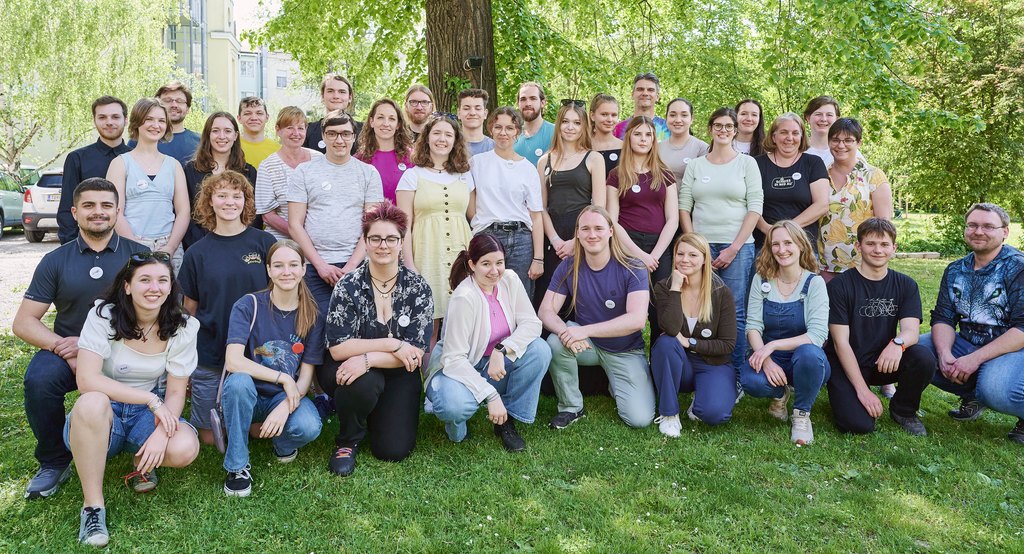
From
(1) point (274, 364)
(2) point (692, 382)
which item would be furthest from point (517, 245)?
(1) point (274, 364)

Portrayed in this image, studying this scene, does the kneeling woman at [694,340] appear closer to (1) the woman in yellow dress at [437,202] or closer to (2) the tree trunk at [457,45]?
(1) the woman in yellow dress at [437,202]

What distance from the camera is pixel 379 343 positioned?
4.20m

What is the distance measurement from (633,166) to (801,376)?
6.38ft

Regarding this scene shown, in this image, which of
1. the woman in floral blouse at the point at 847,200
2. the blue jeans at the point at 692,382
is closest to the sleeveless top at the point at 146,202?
the blue jeans at the point at 692,382

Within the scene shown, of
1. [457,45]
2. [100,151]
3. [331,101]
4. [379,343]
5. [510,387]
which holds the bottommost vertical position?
[510,387]

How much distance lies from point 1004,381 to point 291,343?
4586 mm

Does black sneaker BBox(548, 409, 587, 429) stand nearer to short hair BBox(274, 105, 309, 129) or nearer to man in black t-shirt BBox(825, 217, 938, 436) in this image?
man in black t-shirt BBox(825, 217, 938, 436)

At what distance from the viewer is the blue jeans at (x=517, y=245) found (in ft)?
16.6

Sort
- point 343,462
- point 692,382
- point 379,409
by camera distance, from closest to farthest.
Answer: point 343,462
point 379,409
point 692,382

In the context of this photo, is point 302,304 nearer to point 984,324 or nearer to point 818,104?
point 818,104

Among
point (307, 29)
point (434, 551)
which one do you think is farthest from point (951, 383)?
point (307, 29)

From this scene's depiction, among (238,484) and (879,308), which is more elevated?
(879,308)

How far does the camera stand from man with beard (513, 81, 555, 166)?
229 inches

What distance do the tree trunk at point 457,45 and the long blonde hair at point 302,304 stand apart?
12.5ft
